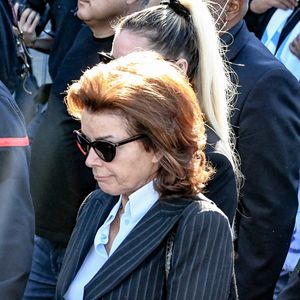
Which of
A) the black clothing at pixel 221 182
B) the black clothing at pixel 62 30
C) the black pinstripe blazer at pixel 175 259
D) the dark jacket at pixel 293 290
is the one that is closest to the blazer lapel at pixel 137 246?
the black pinstripe blazer at pixel 175 259

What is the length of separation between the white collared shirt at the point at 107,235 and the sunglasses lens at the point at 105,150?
13 cm

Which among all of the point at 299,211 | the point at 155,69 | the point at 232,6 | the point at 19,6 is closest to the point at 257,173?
the point at 299,211

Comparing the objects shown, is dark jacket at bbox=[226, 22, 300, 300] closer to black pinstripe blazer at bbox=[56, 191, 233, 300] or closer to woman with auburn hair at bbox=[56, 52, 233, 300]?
woman with auburn hair at bbox=[56, 52, 233, 300]

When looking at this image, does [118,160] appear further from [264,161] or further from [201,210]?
[264,161]

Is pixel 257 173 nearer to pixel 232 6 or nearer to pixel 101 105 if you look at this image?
pixel 232 6

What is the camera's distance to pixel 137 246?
5.85ft

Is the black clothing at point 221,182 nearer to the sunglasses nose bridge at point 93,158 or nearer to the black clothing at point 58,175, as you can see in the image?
the sunglasses nose bridge at point 93,158

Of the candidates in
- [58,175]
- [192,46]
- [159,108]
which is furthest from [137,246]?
[58,175]

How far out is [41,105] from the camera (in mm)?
4512

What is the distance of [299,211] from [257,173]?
479mm

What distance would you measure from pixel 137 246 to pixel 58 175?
118 centimetres

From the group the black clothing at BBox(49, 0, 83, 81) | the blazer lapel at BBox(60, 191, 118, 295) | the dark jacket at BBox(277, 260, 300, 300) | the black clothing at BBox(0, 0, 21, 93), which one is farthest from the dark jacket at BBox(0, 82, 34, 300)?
the black clothing at BBox(0, 0, 21, 93)

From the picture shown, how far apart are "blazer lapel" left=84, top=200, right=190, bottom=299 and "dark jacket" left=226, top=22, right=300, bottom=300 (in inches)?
33.2

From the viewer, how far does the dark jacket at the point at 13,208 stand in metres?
1.94
